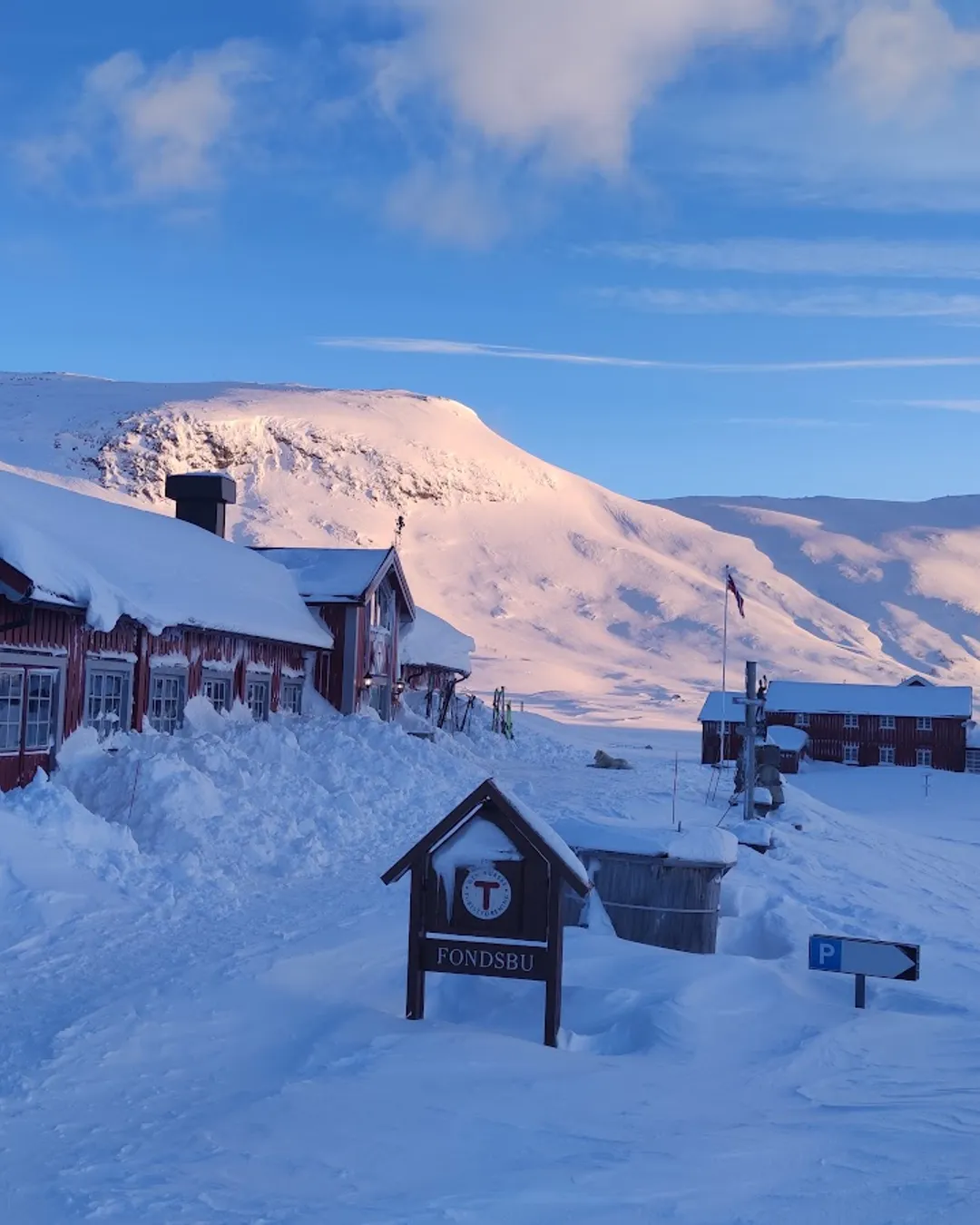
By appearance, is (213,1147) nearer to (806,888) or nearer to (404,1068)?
(404,1068)

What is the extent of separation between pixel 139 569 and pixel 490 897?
1410 cm

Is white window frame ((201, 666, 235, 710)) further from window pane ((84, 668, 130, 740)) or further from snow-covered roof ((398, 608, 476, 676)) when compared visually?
snow-covered roof ((398, 608, 476, 676))

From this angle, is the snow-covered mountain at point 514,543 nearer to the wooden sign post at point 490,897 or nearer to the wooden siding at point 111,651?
the wooden siding at point 111,651

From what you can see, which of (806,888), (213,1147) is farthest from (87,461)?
(213,1147)

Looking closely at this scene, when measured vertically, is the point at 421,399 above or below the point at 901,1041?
above

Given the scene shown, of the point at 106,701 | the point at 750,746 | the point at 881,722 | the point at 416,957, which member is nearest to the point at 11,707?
the point at 106,701

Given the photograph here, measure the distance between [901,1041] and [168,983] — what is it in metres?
5.73

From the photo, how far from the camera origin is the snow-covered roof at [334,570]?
2970cm

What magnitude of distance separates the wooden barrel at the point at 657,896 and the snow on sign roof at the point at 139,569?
8.06 metres

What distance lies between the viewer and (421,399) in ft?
596

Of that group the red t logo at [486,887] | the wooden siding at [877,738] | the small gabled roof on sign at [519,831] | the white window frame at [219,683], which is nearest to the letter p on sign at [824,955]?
the small gabled roof on sign at [519,831]

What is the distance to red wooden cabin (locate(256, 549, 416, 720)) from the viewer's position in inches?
1163

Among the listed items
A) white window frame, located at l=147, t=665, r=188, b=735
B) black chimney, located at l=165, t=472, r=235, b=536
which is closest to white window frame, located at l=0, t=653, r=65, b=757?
white window frame, located at l=147, t=665, r=188, b=735

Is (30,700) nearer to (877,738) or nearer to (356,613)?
(356,613)
